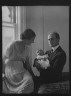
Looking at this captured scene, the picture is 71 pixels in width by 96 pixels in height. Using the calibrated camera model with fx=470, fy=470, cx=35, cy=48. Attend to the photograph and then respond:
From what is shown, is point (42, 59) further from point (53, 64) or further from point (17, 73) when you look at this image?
point (17, 73)

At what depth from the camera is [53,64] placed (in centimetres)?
673

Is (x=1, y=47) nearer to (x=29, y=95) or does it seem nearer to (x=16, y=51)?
(x=16, y=51)

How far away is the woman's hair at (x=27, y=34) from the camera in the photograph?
6738 millimetres

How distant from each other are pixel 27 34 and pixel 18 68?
1.66 feet

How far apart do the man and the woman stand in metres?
0.20

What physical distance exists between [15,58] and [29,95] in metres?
0.57

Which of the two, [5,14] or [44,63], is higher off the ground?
[5,14]

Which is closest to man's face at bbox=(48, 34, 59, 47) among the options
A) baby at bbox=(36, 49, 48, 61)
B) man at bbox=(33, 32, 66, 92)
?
man at bbox=(33, 32, 66, 92)

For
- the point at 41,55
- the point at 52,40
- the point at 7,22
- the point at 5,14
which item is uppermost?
the point at 5,14

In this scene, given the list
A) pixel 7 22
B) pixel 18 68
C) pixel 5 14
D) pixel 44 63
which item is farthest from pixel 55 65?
pixel 5 14

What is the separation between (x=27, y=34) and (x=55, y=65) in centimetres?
60

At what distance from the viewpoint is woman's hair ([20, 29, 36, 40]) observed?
6.74 metres

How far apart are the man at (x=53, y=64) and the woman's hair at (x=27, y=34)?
0.81 feet

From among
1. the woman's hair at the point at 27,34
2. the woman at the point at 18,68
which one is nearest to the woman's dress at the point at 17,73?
the woman at the point at 18,68
